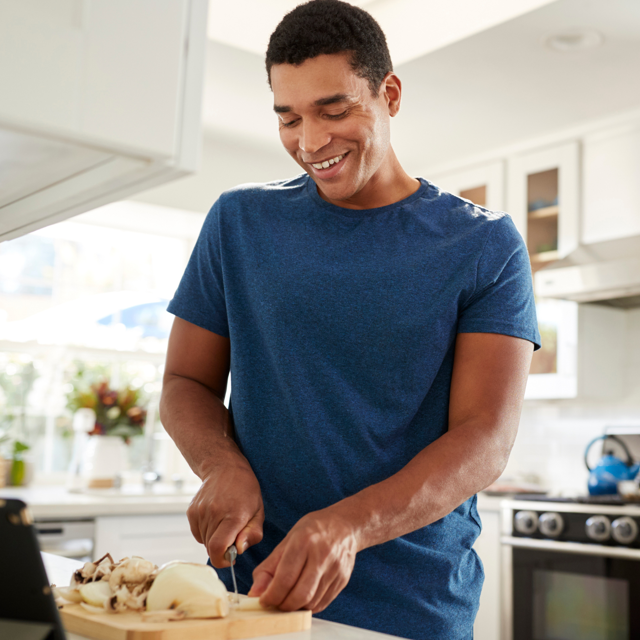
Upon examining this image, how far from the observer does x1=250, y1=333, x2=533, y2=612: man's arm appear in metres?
0.76

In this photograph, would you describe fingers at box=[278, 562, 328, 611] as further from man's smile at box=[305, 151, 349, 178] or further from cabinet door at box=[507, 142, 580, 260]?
cabinet door at box=[507, 142, 580, 260]

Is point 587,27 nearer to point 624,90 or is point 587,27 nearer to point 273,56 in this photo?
point 624,90

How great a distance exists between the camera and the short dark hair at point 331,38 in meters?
1.04

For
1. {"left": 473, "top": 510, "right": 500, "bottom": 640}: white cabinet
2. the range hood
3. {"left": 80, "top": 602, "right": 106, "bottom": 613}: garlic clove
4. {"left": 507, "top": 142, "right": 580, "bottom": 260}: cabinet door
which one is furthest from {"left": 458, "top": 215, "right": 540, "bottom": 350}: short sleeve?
{"left": 507, "top": 142, "right": 580, "bottom": 260}: cabinet door

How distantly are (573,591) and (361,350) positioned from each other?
215 centimetres

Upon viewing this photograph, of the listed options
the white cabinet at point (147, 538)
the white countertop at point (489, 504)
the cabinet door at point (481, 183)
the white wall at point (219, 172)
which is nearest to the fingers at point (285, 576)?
the white cabinet at point (147, 538)

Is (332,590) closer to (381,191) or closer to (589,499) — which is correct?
(381,191)

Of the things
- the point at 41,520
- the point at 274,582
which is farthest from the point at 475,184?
the point at 274,582

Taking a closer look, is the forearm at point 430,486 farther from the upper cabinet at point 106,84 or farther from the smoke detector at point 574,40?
the smoke detector at point 574,40

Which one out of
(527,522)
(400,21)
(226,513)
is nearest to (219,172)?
(400,21)

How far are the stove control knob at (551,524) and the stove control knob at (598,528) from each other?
117mm

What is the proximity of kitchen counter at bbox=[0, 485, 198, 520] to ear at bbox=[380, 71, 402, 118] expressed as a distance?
1.89 meters

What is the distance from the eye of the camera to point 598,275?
305cm

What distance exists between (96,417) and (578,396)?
2043 millimetres
